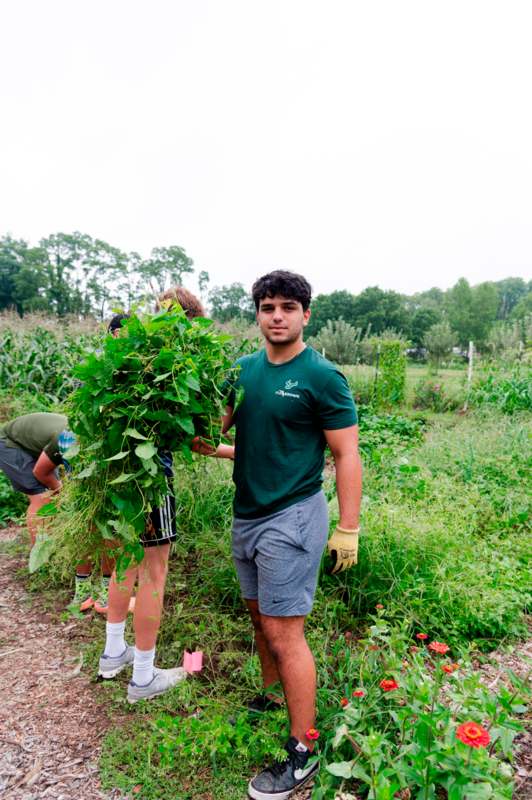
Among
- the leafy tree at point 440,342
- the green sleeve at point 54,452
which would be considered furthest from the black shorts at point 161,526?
the leafy tree at point 440,342

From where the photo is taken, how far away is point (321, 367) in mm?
1880

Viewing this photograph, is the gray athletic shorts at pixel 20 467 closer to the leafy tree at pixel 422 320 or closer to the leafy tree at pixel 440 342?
the leafy tree at pixel 440 342

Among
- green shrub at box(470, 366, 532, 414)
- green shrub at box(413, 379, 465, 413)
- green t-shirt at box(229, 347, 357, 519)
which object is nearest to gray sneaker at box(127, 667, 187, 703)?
green t-shirt at box(229, 347, 357, 519)

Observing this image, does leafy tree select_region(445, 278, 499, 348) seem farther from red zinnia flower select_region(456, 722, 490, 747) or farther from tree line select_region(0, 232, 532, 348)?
red zinnia flower select_region(456, 722, 490, 747)

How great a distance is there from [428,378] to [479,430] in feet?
12.8

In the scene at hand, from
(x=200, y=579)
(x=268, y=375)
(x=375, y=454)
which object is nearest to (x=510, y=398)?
(x=375, y=454)

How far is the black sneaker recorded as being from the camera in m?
1.69

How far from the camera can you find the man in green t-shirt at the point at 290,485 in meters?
1.77

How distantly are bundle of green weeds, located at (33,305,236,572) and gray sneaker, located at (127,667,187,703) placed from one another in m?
0.76

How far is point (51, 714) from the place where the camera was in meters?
2.17

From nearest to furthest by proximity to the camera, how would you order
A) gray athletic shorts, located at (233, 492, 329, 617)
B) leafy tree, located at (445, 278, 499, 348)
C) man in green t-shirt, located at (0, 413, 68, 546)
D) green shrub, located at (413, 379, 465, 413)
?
gray athletic shorts, located at (233, 492, 329, 617) → man in green t-shirt, located at (0, 413, 68, 546) → green shrub, located at (413, 379, 465, 413) → leafy tree, located at (445, 278, 499, 348)

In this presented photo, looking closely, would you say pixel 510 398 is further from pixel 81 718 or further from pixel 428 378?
pixel 81 718

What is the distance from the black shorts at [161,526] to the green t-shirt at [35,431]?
132 centimetres

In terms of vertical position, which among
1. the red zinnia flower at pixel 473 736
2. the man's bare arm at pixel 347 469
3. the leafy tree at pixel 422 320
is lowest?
the red zinnia flower at pixel 473 736
